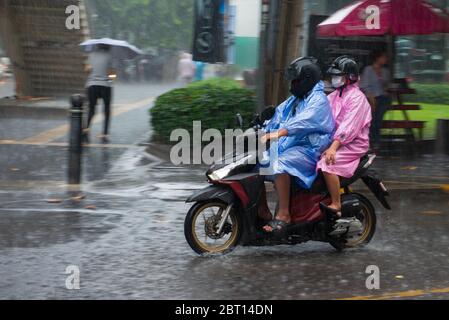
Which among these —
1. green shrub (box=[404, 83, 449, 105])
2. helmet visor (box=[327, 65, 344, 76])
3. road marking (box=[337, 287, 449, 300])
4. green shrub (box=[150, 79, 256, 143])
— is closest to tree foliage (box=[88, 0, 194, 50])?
green shrub (box=[404, 83, 449, 105])

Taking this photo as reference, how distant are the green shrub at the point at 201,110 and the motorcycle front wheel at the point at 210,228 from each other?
17.6 feet

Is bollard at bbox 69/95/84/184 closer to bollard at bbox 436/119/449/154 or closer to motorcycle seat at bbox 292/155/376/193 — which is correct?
motorcycle seat at bbox 292/155/376/193

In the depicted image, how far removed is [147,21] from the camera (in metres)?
42.1

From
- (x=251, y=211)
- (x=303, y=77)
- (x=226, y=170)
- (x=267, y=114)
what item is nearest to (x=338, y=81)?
(x=303, y=77)

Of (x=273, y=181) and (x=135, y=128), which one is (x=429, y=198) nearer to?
(x=273, y=181)

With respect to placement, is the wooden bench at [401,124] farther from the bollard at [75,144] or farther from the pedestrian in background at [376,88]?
the bollard at [75,144]

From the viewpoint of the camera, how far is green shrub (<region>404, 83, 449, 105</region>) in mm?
14480

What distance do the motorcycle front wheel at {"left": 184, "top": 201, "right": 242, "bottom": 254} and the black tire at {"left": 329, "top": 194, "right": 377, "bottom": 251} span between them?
942 millimetres

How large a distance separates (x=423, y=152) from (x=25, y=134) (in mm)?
7219

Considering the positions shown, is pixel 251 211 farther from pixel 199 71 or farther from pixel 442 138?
pixel 199 71

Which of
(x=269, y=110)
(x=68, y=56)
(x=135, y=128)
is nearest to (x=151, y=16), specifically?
(x=68, y=56)

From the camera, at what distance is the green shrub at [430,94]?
47.5 ft

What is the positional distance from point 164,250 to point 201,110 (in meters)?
5.37

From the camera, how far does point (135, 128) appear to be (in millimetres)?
15703
